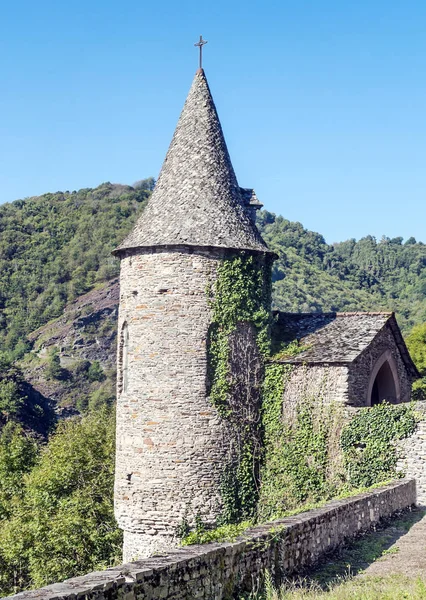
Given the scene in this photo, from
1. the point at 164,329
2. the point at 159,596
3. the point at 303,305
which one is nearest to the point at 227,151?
the point at 164,329

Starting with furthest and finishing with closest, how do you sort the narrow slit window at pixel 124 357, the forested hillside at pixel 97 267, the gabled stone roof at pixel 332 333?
the forested hillside at pixel 97 267 → the narrow slit window at pixel 124 357 → the gabled stone roof at pixel 332 333

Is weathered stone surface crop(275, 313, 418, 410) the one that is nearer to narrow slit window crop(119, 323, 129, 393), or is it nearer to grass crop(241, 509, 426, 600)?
narrow slit window crop(119, 323, 129, 393)

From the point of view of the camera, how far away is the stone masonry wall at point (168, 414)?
1911cm

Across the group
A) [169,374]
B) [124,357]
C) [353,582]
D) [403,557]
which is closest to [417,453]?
[169,374]

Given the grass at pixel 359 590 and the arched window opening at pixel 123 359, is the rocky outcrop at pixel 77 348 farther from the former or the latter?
the grass at pixel 359 590

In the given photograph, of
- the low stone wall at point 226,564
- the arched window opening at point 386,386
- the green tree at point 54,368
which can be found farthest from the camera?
the green tree at point 54,368

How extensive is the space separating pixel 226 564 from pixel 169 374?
11355 mm

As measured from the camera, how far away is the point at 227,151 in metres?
22.0

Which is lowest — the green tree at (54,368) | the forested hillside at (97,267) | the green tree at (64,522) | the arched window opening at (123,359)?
the green tree at (64,522)

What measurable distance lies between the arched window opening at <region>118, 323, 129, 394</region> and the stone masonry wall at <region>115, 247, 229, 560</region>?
456mm

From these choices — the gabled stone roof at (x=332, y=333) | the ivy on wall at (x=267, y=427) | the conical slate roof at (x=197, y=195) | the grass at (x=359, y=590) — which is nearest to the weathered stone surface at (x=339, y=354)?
the gabled stone roof at (x=332, y=333)

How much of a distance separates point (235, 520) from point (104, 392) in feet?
142

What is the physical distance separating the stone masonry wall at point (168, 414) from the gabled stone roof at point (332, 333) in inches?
106

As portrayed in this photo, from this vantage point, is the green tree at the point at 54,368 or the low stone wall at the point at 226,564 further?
the green tree at the point at 54,368
